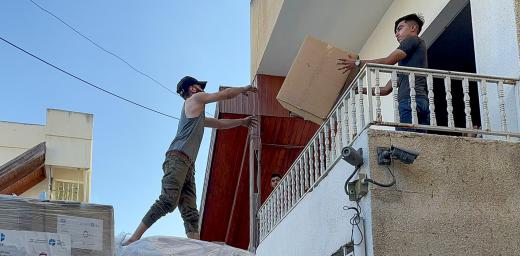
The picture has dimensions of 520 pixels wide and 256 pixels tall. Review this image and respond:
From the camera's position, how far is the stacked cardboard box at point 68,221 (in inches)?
178

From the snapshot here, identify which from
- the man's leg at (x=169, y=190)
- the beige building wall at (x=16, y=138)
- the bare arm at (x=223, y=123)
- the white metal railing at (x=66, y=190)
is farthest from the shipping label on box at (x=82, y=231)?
the beige building wall at (x=16, y=138)

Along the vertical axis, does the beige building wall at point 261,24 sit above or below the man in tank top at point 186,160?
above

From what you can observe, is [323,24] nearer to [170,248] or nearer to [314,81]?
[314,81]

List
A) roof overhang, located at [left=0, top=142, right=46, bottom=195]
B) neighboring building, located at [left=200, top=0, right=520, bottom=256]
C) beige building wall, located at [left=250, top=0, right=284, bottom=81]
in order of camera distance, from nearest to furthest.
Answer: neighboring building, located at [left=200, top=0, right=520, bottom=256] → beige building wall, located at [left=250, top=0, right=284, bottom=81] → roof overhang, located at [left=0, top=142, right=46, bottom=195]

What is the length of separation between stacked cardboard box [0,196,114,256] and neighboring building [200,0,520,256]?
80.5 inches

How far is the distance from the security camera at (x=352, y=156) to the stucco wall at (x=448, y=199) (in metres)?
0.12

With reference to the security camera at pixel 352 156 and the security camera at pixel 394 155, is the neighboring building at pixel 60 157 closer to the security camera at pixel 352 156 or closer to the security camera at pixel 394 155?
the security camera at pixel 352 156

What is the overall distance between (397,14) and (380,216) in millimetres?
4786

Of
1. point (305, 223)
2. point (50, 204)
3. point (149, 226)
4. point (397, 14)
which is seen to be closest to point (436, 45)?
point (397, 14)

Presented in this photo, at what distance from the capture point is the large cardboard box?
820cm

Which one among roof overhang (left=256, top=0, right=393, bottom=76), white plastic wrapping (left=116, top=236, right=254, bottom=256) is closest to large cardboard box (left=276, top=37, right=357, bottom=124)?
roof overhang (left=256, top=0, right=393, bottom=76)

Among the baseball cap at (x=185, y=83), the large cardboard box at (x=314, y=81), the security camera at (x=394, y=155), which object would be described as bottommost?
the security camera at (x=394, y=155)

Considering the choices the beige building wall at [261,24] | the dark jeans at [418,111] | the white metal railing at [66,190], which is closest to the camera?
the dark jeans at [418,111]

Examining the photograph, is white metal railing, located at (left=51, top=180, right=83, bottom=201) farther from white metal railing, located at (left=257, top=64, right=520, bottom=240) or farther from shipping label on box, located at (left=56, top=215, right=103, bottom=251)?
shipping label on box, located at (left=56, top=215, right=103, bottom=251)
